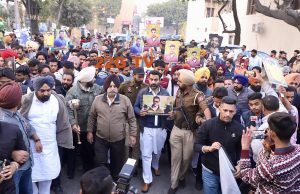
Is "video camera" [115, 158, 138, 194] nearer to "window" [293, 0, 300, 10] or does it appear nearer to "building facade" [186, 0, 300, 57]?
"building facade" [186, 0, 300, 57]

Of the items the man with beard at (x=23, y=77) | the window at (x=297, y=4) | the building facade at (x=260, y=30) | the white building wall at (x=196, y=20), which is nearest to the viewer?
the man with beard at (x=23, y=77)

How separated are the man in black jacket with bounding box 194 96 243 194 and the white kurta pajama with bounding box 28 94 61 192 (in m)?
1.79

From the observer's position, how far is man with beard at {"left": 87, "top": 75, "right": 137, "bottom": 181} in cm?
470

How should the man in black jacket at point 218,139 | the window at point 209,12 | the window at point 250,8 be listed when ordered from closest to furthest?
the man in black jacket at point 218,139, the window at point 250,8, the window at point 209,12

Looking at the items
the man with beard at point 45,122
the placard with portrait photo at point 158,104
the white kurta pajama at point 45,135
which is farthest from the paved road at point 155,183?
the placard with portrait photo at point 158,104

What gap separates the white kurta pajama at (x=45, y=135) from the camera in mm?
4066

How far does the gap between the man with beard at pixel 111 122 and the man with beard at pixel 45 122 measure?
1.77 feet

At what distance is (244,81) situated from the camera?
5367mm

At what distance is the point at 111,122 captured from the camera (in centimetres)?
471

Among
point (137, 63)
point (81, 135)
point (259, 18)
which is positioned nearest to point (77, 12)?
point (259, 18)

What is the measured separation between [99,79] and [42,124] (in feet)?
7.91

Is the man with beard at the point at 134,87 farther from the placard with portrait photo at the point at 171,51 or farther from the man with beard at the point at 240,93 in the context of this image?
the placard with portrait photo at the point at 171,51

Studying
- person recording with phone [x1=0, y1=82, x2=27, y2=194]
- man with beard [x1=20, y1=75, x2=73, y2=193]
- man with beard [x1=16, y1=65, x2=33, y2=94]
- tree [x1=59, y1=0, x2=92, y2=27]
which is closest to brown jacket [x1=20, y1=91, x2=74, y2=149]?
man with beard [x1=20, y1=75, x2=73, y2=193]

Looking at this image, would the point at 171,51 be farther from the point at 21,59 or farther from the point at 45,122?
the point at 45,122
